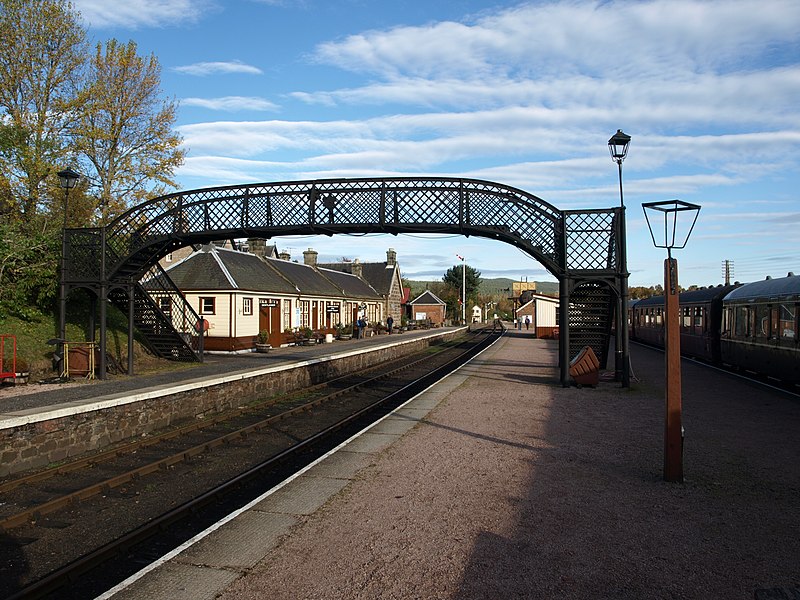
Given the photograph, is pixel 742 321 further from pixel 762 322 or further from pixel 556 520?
pixel 556 520

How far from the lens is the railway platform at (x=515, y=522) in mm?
4855

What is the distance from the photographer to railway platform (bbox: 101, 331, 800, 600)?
15.9ft

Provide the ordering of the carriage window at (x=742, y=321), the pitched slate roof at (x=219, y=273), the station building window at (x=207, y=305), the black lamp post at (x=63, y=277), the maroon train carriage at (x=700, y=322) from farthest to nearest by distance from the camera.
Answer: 1. the pitched slate roof at (x=219, y=273)
2. the station building window at (x=207, y=305)
3. the maroon train carriage at (x=700, y=322)
4. the carriage window at (x=742, y=321)
5. the black lamp post at (x=63, y=277)

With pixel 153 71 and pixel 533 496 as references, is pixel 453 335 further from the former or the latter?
pixel 533 496

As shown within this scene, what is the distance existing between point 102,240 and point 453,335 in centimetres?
4317

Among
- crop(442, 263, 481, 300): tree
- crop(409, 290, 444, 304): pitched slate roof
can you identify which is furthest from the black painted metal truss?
crop(442, 263, 481, 300): tree

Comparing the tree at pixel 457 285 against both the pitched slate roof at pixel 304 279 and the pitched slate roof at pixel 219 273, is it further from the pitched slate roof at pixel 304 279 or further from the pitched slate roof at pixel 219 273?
the pitched slate roof at pixel 219 273

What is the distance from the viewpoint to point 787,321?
1614 centimetres

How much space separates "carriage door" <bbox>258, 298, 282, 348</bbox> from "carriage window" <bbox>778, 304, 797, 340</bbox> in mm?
21247

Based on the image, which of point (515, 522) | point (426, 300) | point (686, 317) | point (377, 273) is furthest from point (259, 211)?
point (426, 300)

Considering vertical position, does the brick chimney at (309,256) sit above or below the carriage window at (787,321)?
above

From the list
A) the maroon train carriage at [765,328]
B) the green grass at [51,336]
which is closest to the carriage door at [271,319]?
the green grass at [51,336]

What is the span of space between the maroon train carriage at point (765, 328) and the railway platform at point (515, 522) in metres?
5.41

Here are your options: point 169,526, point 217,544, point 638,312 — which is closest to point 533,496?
point 217,544
